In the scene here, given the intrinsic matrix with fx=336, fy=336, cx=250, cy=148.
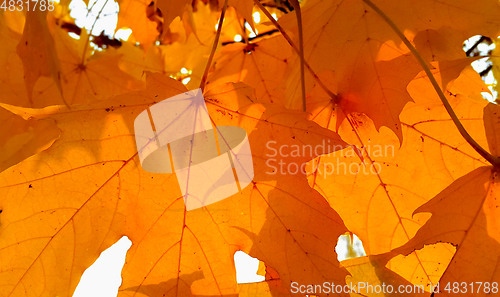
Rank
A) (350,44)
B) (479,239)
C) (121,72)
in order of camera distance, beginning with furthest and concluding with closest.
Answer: (121,72) < (350,44) < (479,239)

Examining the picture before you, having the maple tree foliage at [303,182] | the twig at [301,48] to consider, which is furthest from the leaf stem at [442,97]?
the twig at [301,48]

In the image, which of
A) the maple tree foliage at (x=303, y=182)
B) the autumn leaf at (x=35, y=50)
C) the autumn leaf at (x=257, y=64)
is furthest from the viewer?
the autumn leaf at (x=257, y=64)

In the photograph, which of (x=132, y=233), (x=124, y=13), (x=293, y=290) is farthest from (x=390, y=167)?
(x=124, y=13)

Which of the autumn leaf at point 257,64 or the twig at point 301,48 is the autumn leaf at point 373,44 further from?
the autumn leaf at point 257,64

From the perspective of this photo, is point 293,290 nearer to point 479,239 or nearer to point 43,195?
point 479,239

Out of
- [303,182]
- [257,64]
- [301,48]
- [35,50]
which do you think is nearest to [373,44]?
[301,48]

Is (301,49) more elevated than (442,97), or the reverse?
(301,49)

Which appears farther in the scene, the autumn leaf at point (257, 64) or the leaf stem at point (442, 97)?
the autumn leaf at point (257, 64)

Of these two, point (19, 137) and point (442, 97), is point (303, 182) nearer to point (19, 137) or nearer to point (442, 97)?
point (442, 97)
